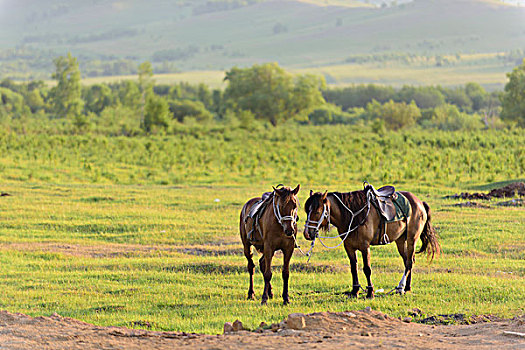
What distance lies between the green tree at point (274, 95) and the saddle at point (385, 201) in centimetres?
6997

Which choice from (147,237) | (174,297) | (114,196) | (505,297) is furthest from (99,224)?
(505,297)

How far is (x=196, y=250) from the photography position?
16.7 m

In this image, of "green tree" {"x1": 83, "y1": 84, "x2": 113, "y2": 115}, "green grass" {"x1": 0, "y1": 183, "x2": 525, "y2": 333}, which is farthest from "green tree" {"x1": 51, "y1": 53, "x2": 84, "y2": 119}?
"green grass" {"x1": 0, "y1": 183, "x2": 525, "y2": 333}

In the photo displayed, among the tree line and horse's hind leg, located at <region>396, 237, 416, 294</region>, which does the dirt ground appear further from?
the tree line

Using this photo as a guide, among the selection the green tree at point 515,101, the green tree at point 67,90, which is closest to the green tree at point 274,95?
the green tree at point 67,90

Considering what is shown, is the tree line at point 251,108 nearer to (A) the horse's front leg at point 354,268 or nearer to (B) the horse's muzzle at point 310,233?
(A) the horse's front leg at point 354,268

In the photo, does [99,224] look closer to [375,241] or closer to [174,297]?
[174,297]

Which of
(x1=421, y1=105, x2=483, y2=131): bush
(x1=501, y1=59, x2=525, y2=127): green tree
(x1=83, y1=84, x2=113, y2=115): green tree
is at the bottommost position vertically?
(x1=421, y1=105, x2=483, y2=131): bush

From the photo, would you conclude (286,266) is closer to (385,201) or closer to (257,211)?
(257,211)

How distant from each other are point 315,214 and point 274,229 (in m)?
0.66

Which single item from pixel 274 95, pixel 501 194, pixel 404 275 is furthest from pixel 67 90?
pixel 404 275

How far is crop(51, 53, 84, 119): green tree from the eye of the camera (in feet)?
299

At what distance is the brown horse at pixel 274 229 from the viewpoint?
32.6 feet

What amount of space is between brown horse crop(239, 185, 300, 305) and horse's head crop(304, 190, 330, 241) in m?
0.20
